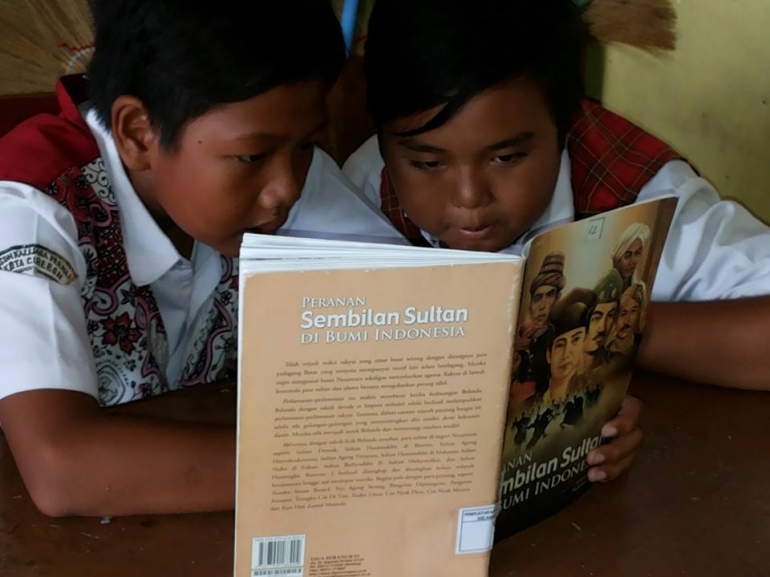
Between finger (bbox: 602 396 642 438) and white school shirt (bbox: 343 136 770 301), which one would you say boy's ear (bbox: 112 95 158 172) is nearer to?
white school shirt (bbox: 343 136 770 301)

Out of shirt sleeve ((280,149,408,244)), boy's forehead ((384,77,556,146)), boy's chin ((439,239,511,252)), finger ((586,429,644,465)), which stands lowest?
finger ((586,429,644,465))

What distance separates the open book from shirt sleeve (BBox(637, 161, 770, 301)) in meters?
0.36

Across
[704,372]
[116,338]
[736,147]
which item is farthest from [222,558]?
[736,147]

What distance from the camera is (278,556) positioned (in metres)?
0.62

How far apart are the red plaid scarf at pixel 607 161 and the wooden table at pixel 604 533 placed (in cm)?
38

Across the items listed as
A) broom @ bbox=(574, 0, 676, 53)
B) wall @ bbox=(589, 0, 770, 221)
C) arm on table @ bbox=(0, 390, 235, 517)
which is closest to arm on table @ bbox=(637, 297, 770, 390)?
arm on table @ bbox=(0, 390, 235, 517)

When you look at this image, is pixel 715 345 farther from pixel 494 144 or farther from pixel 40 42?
pixel 40 42

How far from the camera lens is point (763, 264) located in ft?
3.25

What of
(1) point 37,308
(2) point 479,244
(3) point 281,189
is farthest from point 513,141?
(1) point 37,308

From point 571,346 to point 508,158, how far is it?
0.32m

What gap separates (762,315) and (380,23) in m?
0.50

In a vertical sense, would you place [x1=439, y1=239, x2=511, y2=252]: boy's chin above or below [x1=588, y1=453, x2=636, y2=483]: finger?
above

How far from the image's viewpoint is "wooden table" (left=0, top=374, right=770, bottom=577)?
676 mm

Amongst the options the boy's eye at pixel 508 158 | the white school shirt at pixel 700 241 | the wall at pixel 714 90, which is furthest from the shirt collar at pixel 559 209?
the wall at pixel 714 90
